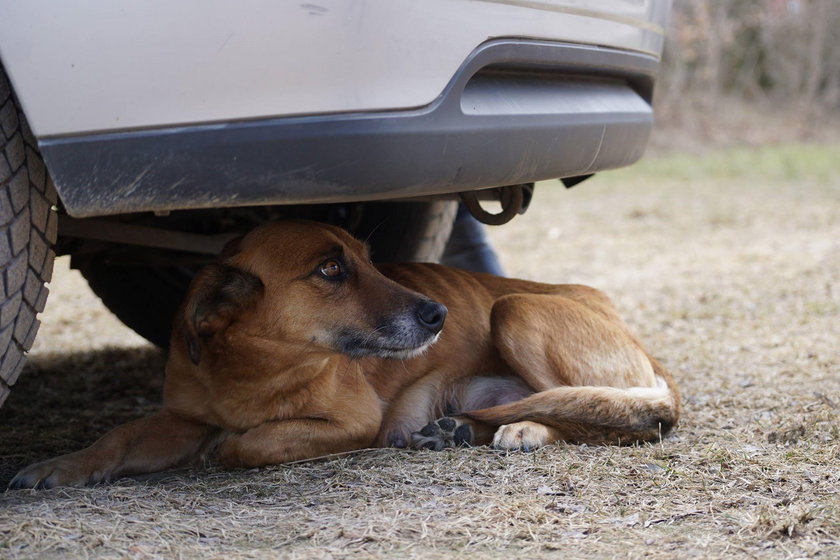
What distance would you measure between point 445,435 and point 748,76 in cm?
1372

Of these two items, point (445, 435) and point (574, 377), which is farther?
point (574, 377)

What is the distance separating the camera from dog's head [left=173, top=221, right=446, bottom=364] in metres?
2.96

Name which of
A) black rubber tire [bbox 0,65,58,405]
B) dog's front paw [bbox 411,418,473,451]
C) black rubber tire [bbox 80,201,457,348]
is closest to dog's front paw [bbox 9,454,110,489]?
black rubber tire [bbox 0,65,58,405]

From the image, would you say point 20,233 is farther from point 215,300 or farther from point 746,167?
point 746,167

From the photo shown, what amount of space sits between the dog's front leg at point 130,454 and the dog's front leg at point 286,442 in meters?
0.18

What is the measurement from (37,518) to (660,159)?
1183cm

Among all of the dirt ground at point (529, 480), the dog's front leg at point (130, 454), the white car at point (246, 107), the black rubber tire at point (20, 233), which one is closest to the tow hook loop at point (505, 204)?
the white car at point (246, 107)

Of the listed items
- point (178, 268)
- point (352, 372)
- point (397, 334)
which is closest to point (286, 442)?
point (352, 372)

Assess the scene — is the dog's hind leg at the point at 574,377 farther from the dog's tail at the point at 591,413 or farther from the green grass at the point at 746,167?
the green grass at the point at 746,167

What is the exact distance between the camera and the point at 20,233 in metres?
2.42

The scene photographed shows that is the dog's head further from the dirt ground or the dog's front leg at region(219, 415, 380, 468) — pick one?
the dirt ground

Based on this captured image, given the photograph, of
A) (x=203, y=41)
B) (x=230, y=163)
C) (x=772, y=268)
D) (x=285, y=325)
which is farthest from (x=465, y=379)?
(x=772, y=268)

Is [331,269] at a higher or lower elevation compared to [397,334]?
higher

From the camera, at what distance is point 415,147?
8.29 ft
